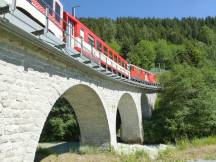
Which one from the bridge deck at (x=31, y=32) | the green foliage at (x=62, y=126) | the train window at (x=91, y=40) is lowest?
the green foliage at (x=62, y=126)

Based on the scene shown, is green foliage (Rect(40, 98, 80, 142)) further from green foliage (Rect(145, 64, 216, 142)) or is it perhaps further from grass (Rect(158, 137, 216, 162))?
grass (Rect(158, 137, 216, 162))

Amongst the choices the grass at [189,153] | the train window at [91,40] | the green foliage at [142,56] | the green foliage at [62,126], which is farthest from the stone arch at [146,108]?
the green foliage at [142,56]

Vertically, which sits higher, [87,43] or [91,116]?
[87,43]

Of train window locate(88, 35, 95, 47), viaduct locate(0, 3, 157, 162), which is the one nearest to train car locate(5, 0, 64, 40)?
viaduct locate(0, 3, 157, 162)

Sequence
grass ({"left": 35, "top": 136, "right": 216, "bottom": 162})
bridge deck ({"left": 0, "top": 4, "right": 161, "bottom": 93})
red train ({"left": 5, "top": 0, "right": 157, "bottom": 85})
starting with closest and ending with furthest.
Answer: bridge deck ({"left": 0, "top": 4, "right": 161, "bottom": 93}) < red train ({"left": 5, "top": 0, "right": 157, "bottom": 85}) < grass ({"left": 35, "top": 136, "right": 216, "bottom": 162})

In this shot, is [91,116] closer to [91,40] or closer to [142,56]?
[91,40]

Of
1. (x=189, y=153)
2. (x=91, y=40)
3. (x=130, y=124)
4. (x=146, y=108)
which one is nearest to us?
(x=189, y=153)

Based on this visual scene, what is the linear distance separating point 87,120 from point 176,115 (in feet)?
33.7

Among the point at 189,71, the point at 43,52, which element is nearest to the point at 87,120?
the point at 43,52

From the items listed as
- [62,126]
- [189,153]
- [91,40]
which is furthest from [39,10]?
[62,126]

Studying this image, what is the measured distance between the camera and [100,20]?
105m

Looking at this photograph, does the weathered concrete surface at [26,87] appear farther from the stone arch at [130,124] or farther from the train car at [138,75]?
the stone arch at [130,124]

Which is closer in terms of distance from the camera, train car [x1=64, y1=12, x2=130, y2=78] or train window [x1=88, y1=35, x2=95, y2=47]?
train car [x1=64, y1=12, x2=130, y2=78]

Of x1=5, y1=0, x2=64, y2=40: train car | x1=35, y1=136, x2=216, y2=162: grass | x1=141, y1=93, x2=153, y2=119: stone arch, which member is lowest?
x1=35, y1=136, x2=216, y2=162: grass
